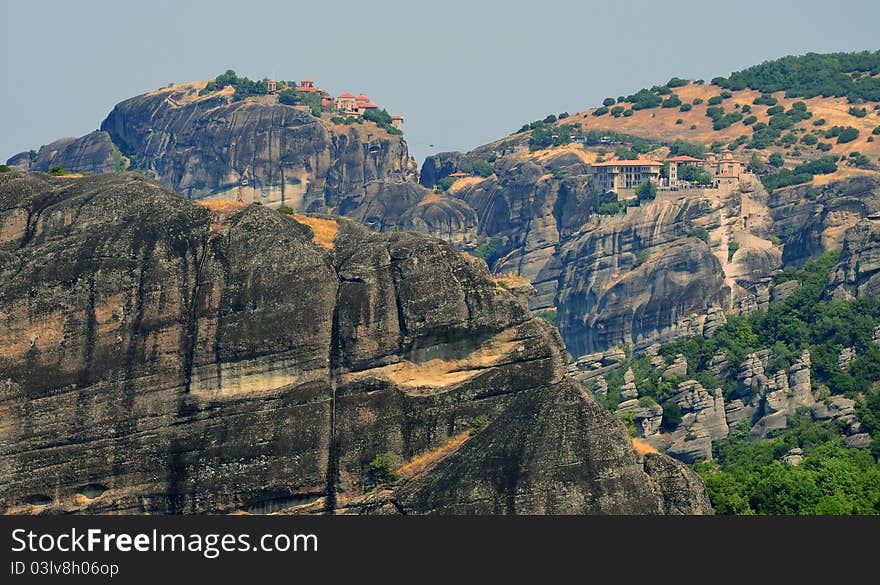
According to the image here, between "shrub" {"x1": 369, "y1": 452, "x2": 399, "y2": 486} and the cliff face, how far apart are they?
0.37 m

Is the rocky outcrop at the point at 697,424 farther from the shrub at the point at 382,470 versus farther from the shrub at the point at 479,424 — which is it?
the shrub at the point at 382,470

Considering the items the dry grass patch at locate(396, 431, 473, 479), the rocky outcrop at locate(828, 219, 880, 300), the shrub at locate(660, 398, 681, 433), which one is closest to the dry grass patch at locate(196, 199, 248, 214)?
the dry grass patch at locate(396, 431, 473, 479)

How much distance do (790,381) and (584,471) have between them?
8415 cm

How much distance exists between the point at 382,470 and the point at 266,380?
22.0 feet

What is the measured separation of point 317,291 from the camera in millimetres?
93688

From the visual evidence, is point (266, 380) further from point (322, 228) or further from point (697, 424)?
point (697, 424)

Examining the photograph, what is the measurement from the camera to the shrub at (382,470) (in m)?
90.8

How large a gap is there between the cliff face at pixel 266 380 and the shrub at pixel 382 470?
1.20ft

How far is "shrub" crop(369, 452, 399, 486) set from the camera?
90.8 metres

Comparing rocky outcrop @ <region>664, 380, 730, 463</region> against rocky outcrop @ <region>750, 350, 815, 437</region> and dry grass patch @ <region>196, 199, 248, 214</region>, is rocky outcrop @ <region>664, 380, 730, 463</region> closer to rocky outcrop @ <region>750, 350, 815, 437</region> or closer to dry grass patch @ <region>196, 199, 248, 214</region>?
rocky outcrop @ <region>750, 350, 815, 437</region>

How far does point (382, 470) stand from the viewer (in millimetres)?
90938

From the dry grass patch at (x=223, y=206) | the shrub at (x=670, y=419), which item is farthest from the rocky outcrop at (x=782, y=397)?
the dry grass patch at (x=223, y=206)

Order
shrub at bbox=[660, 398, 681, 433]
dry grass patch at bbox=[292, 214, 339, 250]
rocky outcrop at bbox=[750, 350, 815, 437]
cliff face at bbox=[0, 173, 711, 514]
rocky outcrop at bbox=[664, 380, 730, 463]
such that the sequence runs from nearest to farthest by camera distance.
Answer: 1. cliff face at bbox=[0, 173, 711, 514]
2. dry grass patch at bbox=[292, 214, 339, 250]
3. rocky outcrop at bbox=[664, 380, 730, 463]
4. rocky outcrop at bbox=[750, 350, 815, 437]
5. shrub at bbox=[660, 398, 681, 433]

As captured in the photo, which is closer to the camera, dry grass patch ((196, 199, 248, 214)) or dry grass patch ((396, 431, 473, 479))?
dry grass patch ((396, 431, 473, 479))
